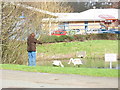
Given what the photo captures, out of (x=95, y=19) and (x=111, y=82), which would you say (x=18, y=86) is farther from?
Answer: (x=95, y=19)

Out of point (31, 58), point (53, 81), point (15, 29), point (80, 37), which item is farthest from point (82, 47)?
point (53, 81)

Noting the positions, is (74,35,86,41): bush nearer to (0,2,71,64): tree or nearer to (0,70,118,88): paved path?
(0,2,71,64): tree

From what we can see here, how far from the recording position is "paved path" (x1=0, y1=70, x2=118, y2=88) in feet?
32.0

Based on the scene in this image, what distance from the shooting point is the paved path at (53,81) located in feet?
32.0

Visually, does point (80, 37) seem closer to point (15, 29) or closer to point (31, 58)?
point (15, 29)

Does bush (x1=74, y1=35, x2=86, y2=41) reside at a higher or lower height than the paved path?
higher

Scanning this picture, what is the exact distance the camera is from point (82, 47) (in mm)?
38250

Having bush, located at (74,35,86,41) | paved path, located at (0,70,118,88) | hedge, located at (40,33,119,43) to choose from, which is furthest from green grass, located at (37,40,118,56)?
paved path, located at (0,70,118,88)

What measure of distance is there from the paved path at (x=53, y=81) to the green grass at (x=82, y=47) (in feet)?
70.8

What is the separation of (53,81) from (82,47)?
27.9 metres

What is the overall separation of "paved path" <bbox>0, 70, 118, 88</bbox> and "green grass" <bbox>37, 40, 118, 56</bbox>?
849 inches

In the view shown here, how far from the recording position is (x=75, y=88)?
934 cm

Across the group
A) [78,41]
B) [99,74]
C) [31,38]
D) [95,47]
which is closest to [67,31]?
[78,41]

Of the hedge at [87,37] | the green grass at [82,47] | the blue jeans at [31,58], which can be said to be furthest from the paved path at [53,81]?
the hedge at [87,37]
